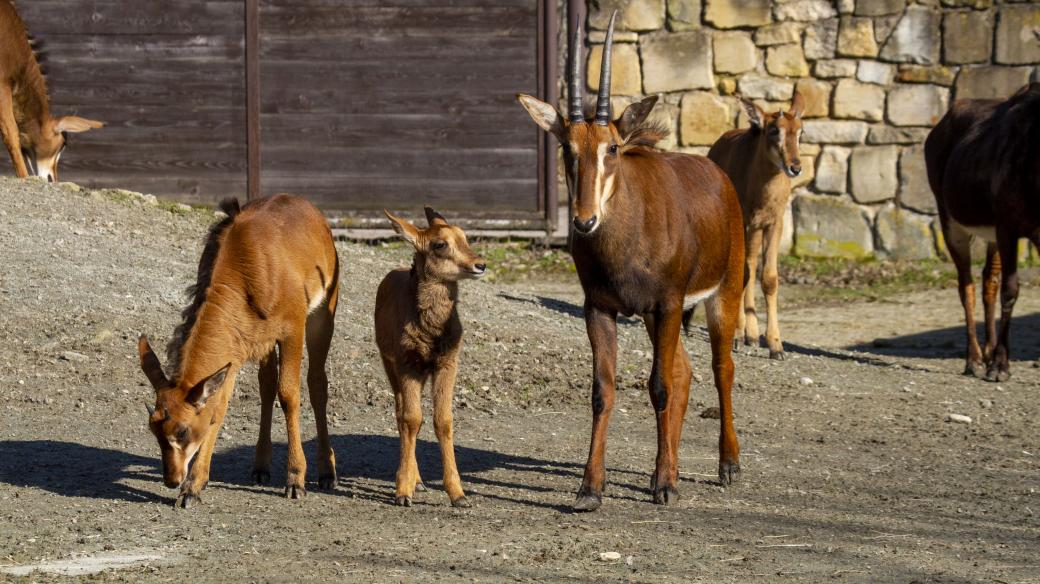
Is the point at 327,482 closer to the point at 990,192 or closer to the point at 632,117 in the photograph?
the point at 632,117

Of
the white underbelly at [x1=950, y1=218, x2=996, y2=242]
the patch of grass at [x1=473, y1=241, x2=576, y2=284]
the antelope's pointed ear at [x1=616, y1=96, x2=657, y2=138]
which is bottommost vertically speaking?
the patch of grass at [x1=473, y1=241, x2=576, y2=284]

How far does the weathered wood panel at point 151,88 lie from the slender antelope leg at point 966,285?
8716mm

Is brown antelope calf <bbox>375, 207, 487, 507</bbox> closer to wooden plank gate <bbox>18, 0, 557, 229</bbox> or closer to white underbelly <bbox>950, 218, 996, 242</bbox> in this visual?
white underbelly <bbox>950, 218, 996, 242</bbox>

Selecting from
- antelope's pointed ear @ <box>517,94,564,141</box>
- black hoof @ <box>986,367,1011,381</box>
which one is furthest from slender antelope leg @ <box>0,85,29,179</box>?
black hoof @ <box>986,367,1011,381</box>

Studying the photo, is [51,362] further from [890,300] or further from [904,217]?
[904,217]

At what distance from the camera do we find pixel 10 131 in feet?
50.8

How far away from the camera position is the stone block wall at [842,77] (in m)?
17.6

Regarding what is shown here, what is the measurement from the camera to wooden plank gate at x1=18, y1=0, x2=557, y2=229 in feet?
59.4

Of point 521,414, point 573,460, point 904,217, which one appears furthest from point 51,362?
point 904,217

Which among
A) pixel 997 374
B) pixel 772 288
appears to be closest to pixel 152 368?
pixel 772 288

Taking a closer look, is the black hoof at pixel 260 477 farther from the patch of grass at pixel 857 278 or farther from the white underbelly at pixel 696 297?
the patch of grass at pixel 857 278

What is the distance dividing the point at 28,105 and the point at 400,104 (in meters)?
4.34

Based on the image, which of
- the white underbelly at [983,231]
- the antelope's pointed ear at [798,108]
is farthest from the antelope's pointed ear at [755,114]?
the white underbelly at [983,231]

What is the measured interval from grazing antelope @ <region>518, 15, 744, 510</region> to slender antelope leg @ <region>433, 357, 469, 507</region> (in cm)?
60
